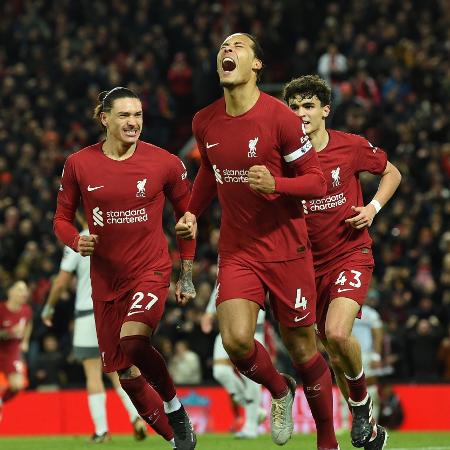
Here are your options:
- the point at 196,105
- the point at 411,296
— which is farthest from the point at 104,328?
the point at 196,105

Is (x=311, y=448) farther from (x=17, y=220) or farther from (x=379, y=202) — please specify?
(x=17, y=220)

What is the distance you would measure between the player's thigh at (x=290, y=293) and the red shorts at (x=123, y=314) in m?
1.01

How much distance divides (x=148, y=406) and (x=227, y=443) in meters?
3.75

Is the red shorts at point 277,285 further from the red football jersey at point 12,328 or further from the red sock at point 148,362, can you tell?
the red football jersey at point 12,328

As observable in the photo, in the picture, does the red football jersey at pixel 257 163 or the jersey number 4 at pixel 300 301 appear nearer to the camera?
the red football jersey at pixel 257 163

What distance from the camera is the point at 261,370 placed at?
8.36 m

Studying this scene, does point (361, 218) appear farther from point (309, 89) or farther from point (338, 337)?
point (309, 89)

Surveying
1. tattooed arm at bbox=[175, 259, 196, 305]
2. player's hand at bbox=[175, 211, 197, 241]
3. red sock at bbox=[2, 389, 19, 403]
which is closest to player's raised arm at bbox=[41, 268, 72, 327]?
red sock at bbox=[2, 389, 19, 403]

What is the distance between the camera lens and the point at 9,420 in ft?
55.5

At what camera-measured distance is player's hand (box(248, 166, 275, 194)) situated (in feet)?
25.4

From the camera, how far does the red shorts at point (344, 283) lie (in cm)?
896

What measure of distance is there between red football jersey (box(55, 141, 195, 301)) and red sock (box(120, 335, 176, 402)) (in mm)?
508

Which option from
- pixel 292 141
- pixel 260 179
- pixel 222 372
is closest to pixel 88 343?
pixel 222 372

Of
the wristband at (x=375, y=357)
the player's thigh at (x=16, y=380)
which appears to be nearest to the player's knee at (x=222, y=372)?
the wristband at (x=375, y=357)
